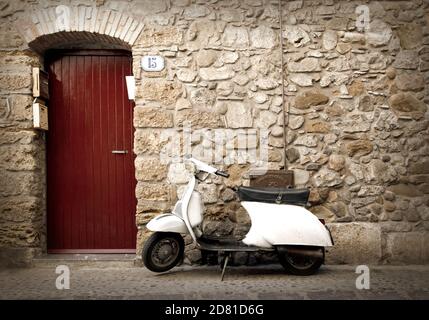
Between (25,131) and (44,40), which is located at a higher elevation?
(44,40)

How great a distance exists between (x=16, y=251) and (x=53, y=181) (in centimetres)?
84

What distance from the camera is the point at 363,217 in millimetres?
4652

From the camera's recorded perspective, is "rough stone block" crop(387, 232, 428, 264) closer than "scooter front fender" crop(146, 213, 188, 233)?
No

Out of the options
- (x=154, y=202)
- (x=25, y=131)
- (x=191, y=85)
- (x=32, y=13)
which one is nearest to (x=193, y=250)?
(x=154, y=202)

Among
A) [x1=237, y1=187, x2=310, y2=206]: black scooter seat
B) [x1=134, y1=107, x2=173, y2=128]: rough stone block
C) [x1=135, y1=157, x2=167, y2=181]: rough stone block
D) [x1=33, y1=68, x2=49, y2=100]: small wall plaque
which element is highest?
[x1=33, y1=68, x2=49, y2=100]: small wall plaque

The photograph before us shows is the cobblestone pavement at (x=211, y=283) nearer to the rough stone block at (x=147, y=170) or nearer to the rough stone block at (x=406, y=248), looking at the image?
the rough stone block at (x=406, y=248)

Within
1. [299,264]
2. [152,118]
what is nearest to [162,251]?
[299,264]

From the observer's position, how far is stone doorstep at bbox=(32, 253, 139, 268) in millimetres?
4574

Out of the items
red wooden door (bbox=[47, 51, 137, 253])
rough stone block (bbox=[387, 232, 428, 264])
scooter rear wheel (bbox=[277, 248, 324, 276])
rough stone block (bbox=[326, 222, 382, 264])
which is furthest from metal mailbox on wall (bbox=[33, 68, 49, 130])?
rough stone block (bbox=[387, 232, 428, 264])

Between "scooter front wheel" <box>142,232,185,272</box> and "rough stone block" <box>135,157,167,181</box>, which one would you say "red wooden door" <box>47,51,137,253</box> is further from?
"scooter front wheel" <box>142,232,185,272</box>

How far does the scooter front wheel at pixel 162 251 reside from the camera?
404 cm

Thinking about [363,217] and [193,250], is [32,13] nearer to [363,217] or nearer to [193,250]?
[193,250]

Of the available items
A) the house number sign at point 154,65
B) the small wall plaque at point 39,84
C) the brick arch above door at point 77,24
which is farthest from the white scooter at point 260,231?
the small wall plaque at point 39,84

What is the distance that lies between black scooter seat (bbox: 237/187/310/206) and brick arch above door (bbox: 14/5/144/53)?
2.02m
